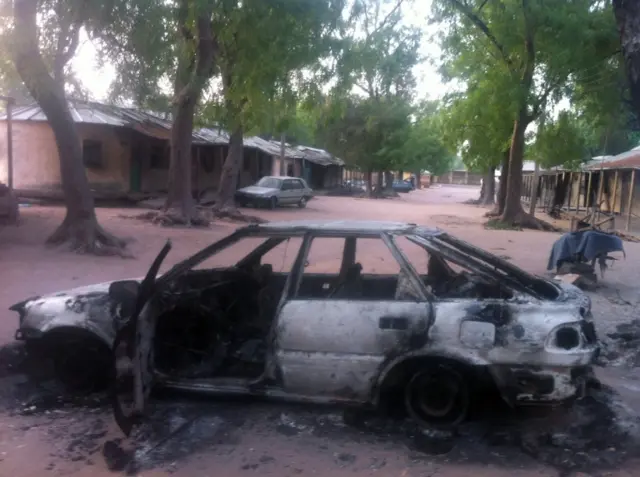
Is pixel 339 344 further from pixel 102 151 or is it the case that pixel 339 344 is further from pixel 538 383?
pixel 102 151

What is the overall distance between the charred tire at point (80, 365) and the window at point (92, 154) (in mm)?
21286

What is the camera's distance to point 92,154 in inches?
995

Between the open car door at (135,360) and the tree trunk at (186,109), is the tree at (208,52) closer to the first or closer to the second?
the tree trunk at (186,109)

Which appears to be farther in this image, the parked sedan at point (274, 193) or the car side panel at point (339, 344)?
the parked sedan at point (274, 193)

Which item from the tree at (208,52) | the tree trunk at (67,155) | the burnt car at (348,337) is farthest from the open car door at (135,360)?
the tree trunk at (67,155)

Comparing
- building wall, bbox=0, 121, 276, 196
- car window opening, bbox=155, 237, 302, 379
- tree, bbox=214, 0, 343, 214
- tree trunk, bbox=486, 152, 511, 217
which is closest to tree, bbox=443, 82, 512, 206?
tree trunk, bbox=486, 152, 511, 217

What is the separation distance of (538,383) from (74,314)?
3.29m

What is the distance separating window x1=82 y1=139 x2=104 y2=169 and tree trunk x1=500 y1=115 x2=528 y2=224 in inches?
619

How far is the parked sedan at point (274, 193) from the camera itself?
1152 inches

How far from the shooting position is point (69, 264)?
11742 millimetres

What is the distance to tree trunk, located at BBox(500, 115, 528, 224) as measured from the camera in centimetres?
2541

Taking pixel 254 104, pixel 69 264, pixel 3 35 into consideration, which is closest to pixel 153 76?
pixel 254 104

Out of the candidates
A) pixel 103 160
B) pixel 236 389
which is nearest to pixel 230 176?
pixel 103 160

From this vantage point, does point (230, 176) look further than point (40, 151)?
Yes
